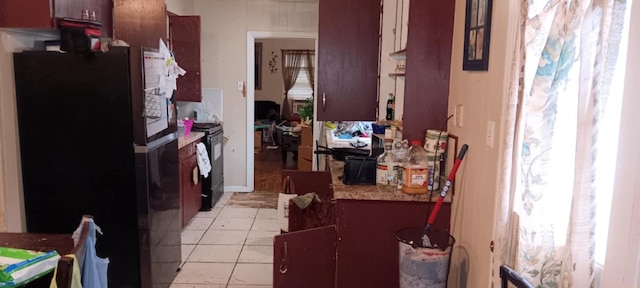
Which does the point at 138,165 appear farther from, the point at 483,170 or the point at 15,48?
the point at 483,170

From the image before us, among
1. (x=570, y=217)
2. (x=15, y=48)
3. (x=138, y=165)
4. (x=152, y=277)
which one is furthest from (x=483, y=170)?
(x=15, y=48)

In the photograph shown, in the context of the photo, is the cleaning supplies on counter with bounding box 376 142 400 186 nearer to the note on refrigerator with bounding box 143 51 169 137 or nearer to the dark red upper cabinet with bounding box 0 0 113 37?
the note on refrigerator with bounding box 143 51 169 137

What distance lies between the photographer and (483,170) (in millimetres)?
1891

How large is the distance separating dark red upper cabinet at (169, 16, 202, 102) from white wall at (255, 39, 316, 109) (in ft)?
16.2

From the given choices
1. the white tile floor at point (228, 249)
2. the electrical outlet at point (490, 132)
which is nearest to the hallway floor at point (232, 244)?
the white tile floor at point (228, 249)

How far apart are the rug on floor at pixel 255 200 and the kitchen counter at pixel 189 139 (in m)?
0.92

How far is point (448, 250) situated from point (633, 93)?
1.08 m

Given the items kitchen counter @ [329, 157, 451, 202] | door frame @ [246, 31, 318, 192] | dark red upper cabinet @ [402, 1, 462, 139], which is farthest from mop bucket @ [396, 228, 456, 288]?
door frame @ [246, 31, 318, 192]

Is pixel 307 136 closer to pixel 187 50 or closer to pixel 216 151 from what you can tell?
pixel 216 151

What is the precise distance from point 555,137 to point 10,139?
250 cm

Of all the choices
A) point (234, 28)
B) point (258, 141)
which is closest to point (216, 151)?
point (234, 28)

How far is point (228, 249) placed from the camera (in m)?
3.62

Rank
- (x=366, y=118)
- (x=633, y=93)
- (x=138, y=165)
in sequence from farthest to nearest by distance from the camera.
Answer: (x=366, y=118) < (x=138, y=165) < (x=633, y=93)

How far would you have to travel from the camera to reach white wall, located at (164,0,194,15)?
4.44 metres
